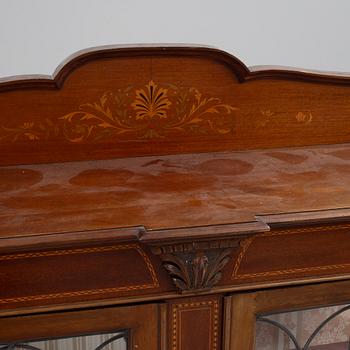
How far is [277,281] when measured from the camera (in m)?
0.70

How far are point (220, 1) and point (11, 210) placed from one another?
0.54 meters

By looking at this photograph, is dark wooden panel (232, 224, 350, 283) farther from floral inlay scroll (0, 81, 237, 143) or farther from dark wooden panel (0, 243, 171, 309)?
floral inlay scroll (0, 81, 237, 143)

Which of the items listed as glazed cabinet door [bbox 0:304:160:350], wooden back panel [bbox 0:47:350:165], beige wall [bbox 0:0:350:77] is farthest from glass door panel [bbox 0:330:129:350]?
beige wall [bbox 0:0:350:77]

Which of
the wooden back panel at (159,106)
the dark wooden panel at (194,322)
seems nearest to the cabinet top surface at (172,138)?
the wooden back panel at (159,106)

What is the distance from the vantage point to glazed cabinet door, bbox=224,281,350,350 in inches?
27.9

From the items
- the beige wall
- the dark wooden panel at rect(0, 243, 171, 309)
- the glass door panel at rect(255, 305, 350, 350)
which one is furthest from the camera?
the beige wall

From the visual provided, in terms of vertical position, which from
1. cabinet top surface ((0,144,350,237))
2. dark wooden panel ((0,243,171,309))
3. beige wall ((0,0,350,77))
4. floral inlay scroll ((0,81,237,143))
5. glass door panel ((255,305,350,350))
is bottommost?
glass door panel ((255,305,350,350))

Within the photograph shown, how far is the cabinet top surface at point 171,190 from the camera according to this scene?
0.63 meters

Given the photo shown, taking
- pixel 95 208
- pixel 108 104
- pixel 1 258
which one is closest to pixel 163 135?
pixel 108 104

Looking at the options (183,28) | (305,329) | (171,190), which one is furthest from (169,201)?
(183,28)

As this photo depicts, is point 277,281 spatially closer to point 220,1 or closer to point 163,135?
point 163,135

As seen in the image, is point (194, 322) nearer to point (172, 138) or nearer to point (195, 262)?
point (195, 262)

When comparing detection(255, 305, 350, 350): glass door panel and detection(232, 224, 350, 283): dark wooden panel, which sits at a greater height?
detection(232, 224, 350, 283): dark wooden panel

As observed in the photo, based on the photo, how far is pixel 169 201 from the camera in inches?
26.6
